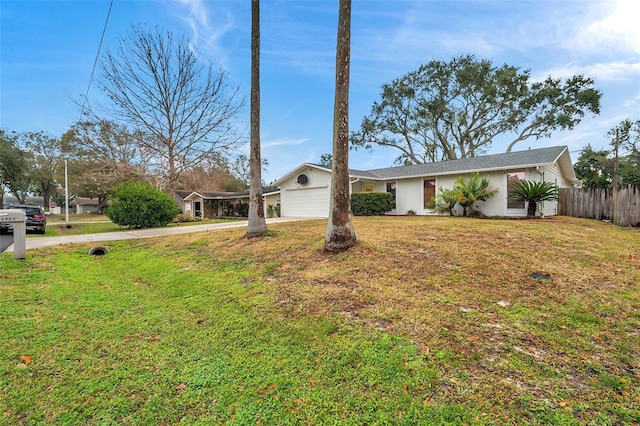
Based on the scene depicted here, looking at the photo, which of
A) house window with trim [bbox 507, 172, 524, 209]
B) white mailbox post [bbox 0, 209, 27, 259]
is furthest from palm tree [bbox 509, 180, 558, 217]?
white mailbox post [bbox 0, 209, 27, 259]

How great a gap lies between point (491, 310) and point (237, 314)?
9.68ft

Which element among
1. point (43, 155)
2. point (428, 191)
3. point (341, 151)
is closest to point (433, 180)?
point (428, 191)

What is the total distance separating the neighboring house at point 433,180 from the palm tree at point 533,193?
86cm

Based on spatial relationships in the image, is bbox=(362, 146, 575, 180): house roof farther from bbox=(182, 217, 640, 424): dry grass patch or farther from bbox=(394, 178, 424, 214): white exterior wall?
bbox=(182, 217, 640, 424): dry grass patch

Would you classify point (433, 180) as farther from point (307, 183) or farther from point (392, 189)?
point (307, 183)

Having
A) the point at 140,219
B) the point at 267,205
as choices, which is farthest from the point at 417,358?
the point at 267,205

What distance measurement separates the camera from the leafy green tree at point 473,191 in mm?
13078

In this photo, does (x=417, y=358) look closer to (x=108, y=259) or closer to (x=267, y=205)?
(x=108, y=259)

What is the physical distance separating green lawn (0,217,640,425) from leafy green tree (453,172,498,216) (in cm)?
784

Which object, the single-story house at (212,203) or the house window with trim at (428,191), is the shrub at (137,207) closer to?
the single-story house at (212,203)

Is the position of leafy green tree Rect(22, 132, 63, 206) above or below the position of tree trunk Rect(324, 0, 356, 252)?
above

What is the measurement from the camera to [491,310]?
321cm

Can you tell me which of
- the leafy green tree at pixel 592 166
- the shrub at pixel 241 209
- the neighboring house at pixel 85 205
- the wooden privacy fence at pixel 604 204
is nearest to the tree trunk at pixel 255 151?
the wooden privacy fence at pixel 604 204

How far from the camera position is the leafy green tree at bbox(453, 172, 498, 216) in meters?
13.1
